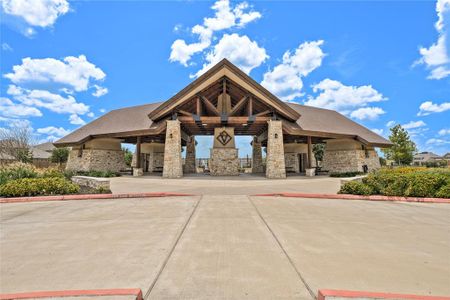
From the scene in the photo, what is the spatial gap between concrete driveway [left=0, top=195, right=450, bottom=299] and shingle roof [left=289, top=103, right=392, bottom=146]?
15.6m

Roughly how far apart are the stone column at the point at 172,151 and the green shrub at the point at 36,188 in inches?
343

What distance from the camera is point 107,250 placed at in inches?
148

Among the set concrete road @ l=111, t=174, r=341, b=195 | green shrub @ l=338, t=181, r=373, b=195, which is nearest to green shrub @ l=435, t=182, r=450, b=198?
green shrub @ l=338, t=181, r=373, b=195

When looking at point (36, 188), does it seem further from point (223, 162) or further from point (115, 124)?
point (115, 124)

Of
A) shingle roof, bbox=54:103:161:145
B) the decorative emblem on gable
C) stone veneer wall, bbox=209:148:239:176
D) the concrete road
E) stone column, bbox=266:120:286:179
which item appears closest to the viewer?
the concrete road

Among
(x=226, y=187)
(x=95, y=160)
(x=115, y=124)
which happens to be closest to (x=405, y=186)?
(x=226, y=187)

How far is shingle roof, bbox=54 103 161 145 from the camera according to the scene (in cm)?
2114

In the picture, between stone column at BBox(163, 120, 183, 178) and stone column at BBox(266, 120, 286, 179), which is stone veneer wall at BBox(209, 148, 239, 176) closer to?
stone column at BBox(163, 120, 183, 178)

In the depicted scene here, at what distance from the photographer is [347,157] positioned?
22922 mm

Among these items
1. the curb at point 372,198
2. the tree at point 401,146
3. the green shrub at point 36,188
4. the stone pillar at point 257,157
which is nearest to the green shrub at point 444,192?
the curb at point 372,198

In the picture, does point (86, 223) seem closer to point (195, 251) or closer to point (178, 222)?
point (178, 222)

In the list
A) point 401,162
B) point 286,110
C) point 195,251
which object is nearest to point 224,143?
point 286,110

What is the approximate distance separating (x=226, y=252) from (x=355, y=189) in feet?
26.6

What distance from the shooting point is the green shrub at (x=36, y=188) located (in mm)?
9023
